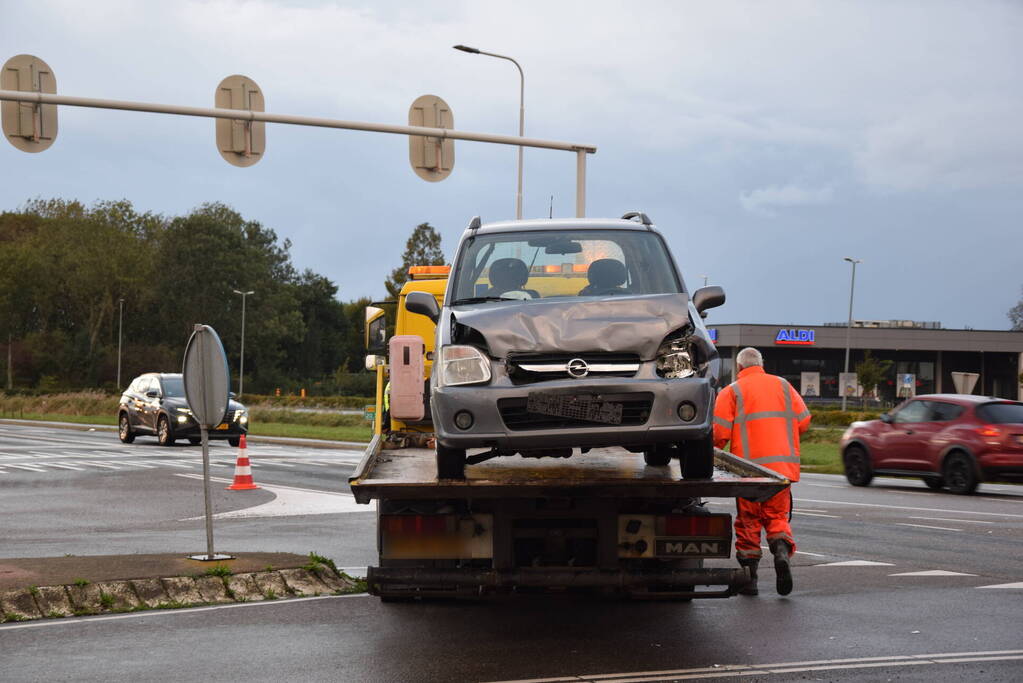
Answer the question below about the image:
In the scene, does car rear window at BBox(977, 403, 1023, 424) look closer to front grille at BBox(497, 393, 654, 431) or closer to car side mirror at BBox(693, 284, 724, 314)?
car side mirror at BBox(693, 284, 724, 314)

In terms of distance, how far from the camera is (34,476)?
72.0 feet

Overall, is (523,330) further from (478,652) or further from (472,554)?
(478,652)

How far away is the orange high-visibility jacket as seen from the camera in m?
9.67

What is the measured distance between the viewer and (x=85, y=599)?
28.2ft

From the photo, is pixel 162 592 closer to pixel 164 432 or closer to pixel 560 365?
pixel 560 365

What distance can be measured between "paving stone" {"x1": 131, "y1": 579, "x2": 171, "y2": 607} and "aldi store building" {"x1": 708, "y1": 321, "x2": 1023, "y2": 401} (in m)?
75.3

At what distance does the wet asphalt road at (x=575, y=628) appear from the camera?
6730mm

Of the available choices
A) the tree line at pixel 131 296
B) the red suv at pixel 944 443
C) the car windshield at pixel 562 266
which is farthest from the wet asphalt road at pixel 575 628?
the tree line at pixel 131 296

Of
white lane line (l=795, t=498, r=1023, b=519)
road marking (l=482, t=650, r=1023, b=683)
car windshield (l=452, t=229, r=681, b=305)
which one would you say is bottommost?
white lane line (l=795, t=498, r=1023, b=519)

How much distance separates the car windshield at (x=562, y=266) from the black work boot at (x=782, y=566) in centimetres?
212

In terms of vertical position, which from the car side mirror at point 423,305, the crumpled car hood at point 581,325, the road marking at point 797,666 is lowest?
the road marking at point 797,666

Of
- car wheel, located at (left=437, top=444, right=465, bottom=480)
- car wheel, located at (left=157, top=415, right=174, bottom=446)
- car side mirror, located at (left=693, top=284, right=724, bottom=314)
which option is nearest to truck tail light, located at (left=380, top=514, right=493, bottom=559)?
car wheel, located at (left=437, top=444, right=465, bottom=480)

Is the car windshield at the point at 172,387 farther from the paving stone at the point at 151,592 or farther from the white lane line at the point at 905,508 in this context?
the paving stone at the point at 151,592

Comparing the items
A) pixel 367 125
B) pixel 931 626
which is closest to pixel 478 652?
pixel 931 626
